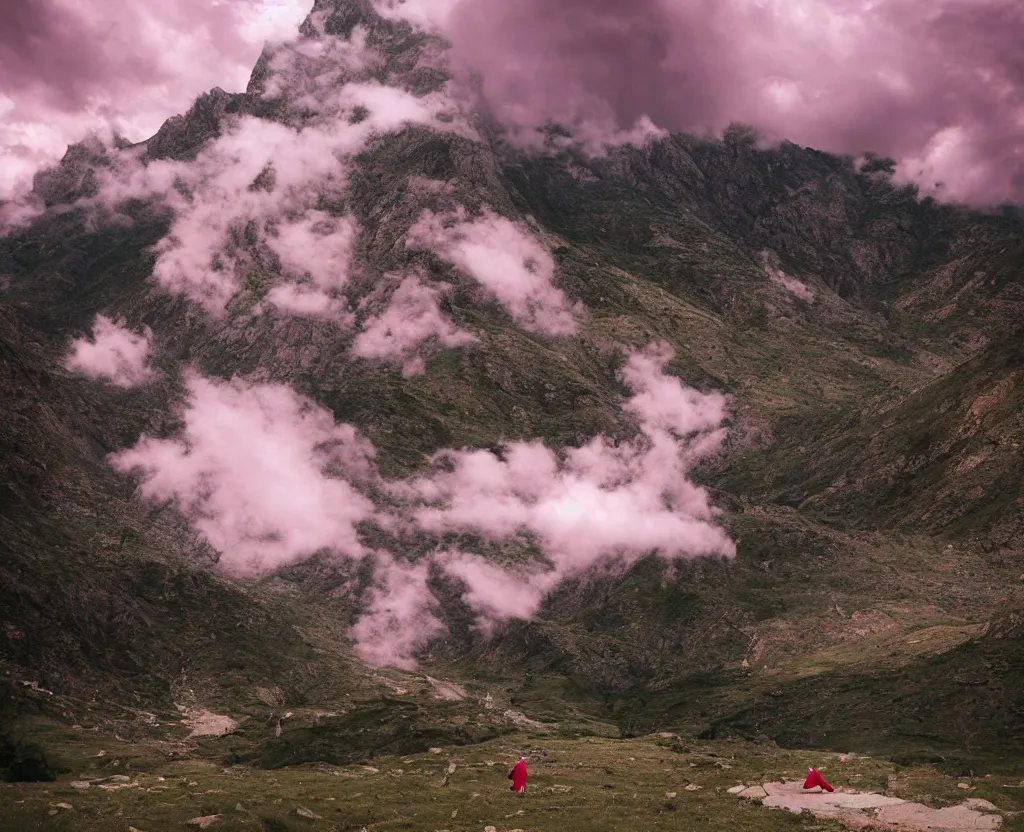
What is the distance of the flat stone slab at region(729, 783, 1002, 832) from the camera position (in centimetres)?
10798

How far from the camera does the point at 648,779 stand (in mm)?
192250

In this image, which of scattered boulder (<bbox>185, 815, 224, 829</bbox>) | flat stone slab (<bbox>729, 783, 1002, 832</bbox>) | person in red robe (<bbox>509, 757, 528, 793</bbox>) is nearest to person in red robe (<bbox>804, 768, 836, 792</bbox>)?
flat stone slab (<bbox>729, 783, 1002, 832</bbox>)

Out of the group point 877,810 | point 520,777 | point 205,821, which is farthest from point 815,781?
point 205,821

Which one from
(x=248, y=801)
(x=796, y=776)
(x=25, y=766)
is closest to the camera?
(x=248, y=801)

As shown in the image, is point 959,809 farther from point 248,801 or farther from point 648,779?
point 248,801

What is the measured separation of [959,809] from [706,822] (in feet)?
107

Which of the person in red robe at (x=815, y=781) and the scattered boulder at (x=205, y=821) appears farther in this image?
the person in red robe at (x=815, y=781)

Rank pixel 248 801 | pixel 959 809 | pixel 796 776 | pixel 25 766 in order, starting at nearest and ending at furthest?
pixel 959 809
pixel 248 801
pixel 796 776
pixel 25 766

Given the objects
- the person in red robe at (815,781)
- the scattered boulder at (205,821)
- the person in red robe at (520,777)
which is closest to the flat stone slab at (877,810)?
the person in red robe at (815,781)

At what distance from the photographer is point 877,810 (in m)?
119

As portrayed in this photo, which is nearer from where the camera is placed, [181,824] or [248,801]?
[181,824]

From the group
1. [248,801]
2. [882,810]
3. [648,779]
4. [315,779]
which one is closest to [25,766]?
[315,779]

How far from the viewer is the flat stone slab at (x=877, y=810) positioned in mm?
107975

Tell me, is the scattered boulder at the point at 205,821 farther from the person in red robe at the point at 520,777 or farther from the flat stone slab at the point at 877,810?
the flat stone slab at the point at 877,810
